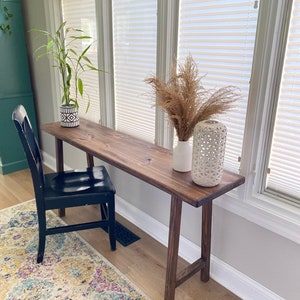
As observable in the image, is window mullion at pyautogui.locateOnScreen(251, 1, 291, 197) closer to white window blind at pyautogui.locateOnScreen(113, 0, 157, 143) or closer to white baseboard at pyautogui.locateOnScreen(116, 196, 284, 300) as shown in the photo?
white baseboard at pyautogui.locateOnScreen(116, 196, 284, 300)

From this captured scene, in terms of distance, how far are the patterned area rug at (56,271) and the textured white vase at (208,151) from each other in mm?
829

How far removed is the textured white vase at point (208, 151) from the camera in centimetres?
125

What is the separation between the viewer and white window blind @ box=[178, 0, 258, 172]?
Answer: 1.38 metres

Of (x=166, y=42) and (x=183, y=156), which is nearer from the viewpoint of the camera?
(x=183, y=156)

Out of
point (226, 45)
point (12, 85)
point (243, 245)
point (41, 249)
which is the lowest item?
point (41, 249)

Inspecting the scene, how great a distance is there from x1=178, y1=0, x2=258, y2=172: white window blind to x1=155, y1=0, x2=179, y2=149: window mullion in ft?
0.15

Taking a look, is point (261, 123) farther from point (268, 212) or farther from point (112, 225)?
point (112, 225)

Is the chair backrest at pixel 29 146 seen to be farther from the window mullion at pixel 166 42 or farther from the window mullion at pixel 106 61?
the window mullion at pixel 166 42

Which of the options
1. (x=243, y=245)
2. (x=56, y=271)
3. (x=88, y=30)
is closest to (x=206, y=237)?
(x=243, y=245)

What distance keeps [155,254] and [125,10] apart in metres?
1.67

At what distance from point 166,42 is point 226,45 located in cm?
42

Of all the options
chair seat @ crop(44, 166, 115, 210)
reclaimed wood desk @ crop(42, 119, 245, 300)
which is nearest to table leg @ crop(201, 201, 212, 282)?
reclaimed wood desk @ crop(42, 119, 245, 300)

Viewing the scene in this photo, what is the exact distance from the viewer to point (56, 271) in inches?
71.2

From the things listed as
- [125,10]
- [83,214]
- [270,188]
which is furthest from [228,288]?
[125,10]
